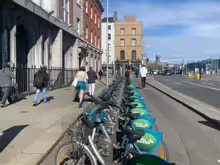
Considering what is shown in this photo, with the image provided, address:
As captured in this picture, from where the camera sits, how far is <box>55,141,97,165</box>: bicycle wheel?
3607 mm

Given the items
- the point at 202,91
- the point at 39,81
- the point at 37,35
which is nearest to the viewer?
the point at 39,81

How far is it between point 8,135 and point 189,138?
4.37 metres

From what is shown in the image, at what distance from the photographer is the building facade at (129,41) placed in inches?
3504

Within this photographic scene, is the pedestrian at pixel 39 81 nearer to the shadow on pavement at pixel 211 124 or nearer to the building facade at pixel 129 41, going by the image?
the shadow on pavement at pixel 211 124

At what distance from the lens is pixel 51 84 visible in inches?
811

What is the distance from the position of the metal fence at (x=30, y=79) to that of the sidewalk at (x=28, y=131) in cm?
347

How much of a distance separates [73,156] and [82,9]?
30.1 m

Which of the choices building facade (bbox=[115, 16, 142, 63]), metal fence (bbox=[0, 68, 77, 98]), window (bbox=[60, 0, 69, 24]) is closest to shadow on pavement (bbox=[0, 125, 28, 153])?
metal fence (bbox=[0, 68, 77, 98])

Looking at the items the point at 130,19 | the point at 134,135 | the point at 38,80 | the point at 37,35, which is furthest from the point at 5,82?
the point at 130,19

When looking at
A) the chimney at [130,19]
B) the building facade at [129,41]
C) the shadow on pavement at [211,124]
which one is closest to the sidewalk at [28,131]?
the shadow on pavement at [211,124]

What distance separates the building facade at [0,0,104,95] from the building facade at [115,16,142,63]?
5947cm

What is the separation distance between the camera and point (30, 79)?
1711 cm

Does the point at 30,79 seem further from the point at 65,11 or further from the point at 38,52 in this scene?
the point at 65,11

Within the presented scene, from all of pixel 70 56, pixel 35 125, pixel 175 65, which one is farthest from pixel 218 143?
pixel 175 65
